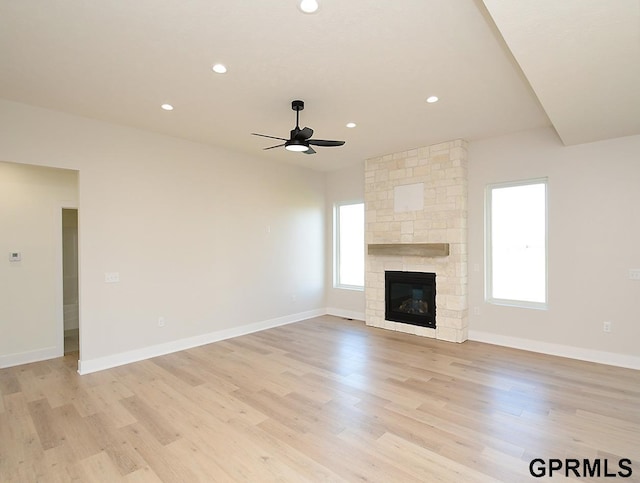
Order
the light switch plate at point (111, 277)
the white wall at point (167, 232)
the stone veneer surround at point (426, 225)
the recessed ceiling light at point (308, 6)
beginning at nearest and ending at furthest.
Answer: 1. the recessed ceiling light at point (308, 6)
2. the white wall at point (167, 232)
3. the light switch plate at point (111, 277)
4. the stone veneer surround at point (426, 225)

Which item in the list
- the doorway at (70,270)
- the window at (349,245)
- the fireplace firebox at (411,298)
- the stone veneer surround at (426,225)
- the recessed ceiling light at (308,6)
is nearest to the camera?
the recessed ceiling light at (308,6)

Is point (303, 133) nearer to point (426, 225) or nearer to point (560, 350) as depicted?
point (426, 225)

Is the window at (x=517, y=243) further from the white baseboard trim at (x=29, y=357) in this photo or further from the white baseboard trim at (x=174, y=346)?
the white baseboard trim at (x=29, y=357)

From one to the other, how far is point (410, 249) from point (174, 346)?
12.7 ft

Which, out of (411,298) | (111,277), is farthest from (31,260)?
(411,298)

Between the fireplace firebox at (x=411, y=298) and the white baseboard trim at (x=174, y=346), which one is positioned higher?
the fireplace firebox at (x=411, y=298)

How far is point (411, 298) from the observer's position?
5750 mm

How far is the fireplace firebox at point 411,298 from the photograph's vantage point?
5.44 meters

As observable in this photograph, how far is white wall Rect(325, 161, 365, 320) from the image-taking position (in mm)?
6660

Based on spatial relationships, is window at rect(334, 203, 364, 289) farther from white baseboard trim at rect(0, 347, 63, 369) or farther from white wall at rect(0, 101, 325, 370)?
white baseboard trim at rect(0, 347, 63, 369)

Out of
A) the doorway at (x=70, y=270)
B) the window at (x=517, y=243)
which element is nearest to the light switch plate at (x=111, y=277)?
the doorway at (x=70, y=270)

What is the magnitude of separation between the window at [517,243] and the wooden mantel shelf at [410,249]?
2.34ft

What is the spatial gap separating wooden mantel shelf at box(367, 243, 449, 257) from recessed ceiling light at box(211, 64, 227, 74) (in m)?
3.76

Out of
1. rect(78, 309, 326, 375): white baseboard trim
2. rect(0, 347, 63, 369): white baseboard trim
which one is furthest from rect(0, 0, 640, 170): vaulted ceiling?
rect(0, 347, 63, 369): white baseboard trim
